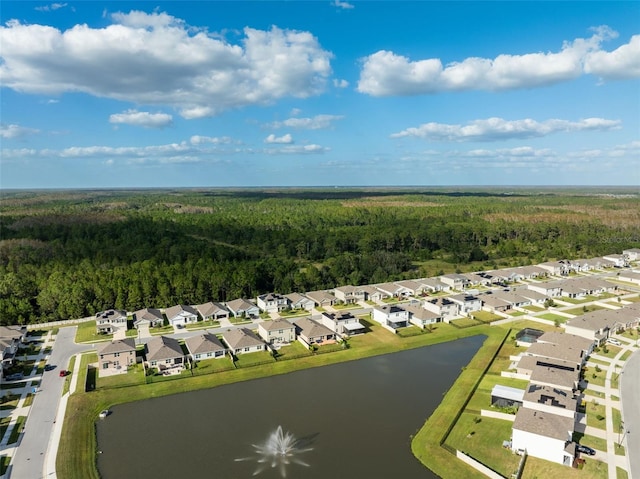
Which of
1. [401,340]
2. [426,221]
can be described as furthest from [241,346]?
[426,221]

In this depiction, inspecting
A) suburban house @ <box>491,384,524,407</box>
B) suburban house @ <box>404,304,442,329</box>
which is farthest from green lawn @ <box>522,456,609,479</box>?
suburban house @ <box>404,304,442,329</box>

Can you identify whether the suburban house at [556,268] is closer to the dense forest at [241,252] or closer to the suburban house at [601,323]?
the dense forest at [241,252]

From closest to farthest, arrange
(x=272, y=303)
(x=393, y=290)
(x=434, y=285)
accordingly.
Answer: (x=272, y=303), (x=393, y=290), (x=434, y=285)

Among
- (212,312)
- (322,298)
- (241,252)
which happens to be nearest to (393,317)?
(322,298)

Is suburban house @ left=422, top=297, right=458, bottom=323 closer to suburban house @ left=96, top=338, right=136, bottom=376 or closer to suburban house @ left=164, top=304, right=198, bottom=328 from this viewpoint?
suburban house @ left=164, top=304, right=198, bottom=328

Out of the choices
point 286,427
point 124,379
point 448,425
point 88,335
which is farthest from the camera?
point 88,335

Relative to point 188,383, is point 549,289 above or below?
above

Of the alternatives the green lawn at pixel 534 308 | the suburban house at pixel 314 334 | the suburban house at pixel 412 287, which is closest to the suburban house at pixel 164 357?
the suburban house at pixel 314 334

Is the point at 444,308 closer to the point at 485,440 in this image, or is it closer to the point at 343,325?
the point at 343,325
